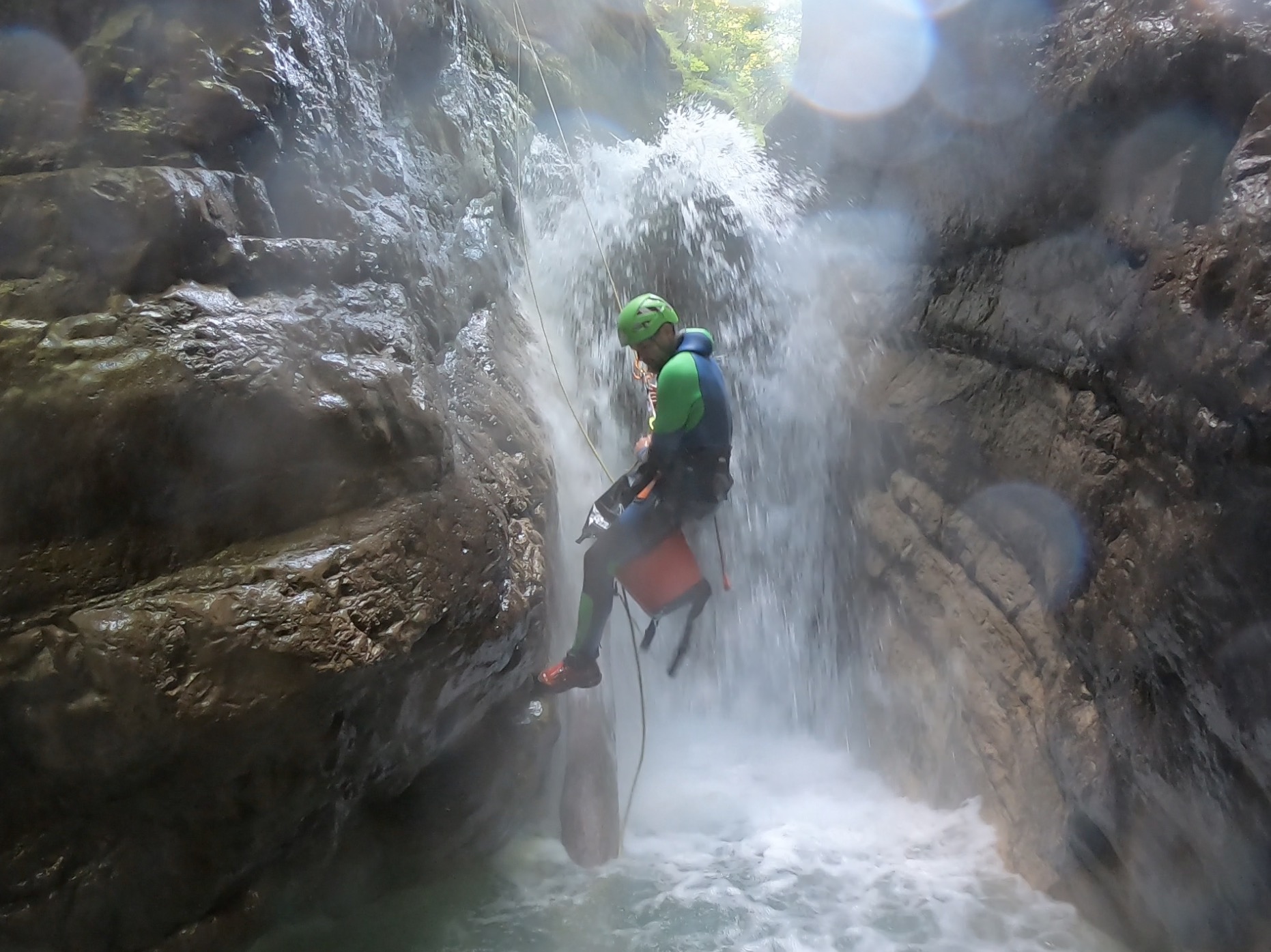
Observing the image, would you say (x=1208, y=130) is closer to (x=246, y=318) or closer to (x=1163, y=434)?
(x=1163, y=434)

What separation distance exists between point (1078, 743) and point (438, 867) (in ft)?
10.0

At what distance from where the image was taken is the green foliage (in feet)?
43.1

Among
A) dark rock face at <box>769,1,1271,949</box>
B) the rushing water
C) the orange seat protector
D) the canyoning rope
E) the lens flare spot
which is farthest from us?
the lens flare spot

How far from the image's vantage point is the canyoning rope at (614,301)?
4.44 m

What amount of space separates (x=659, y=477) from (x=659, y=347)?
69 centimetres

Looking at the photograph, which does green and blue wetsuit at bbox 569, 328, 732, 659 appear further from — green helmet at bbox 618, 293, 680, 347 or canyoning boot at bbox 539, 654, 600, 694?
green helmet at bbox 618, 293, 680, 347

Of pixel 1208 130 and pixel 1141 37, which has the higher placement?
pixel 1141 37

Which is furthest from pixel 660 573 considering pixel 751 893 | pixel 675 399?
pixel 751 893

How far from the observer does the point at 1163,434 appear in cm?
308

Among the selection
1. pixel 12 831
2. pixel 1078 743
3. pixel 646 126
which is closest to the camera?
pixel 12 831

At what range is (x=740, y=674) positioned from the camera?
18.9 ft

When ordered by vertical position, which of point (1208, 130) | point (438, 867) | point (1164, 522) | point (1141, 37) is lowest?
point (438, 867)

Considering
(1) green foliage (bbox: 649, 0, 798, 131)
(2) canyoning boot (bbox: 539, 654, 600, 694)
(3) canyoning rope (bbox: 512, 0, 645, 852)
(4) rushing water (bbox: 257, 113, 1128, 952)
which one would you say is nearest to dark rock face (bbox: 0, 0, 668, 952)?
(2) canyoning boot (bbox: 539, 654, 600, 694)

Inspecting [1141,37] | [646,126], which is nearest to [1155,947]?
[1141,37]
